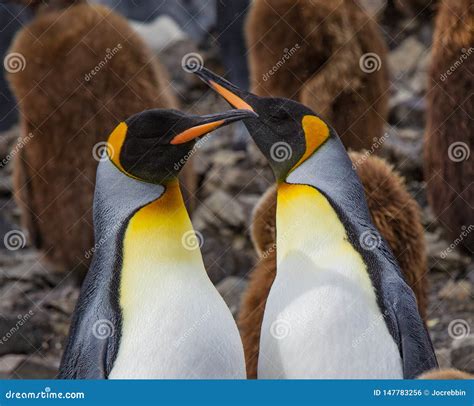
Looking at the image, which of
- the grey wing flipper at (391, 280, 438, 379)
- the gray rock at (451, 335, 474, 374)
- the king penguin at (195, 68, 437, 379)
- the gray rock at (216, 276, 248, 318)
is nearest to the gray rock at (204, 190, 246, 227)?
the gray rock at (216, 276, 248, 318)

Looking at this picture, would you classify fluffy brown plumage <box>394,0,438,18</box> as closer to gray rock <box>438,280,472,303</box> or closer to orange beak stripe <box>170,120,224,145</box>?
gray rock <box>438,280,472,303</box>

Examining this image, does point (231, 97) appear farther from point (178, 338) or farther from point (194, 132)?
point (178, 338)

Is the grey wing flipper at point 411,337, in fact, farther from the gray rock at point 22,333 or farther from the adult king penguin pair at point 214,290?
the gray rock at point 22,333

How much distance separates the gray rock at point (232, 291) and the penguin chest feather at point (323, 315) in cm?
54

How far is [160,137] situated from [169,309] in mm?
222

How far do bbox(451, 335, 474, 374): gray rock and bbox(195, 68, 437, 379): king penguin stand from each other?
0.36 m

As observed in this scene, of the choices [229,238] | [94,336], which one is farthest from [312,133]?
[229,238]

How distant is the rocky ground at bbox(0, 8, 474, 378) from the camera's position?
193 cm

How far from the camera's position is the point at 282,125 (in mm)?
1477

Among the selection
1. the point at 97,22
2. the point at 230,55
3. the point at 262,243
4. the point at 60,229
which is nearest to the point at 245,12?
the point at 230,55

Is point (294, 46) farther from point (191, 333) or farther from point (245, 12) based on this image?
point (191, 333)

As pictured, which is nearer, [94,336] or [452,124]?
[94,336]

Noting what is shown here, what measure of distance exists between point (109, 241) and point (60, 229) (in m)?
0.83

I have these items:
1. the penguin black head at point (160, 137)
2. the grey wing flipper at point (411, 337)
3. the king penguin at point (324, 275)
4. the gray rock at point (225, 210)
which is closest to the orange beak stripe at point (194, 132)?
the penguin black head at point (160, 137)
